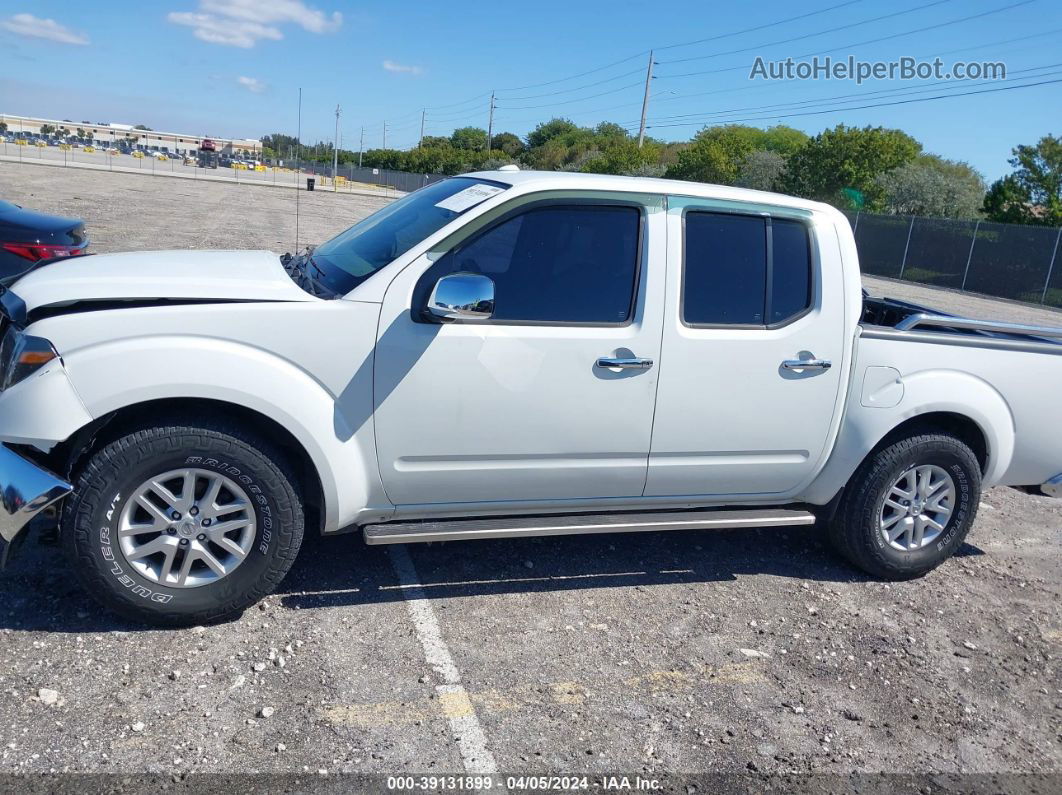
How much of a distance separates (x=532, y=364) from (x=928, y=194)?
4599cm

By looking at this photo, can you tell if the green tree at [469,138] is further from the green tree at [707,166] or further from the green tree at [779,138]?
the green tree at [707,166]

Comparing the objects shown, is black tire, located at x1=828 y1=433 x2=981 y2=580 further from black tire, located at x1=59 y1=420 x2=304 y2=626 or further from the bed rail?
black tire, located at x1=59 y1=420 x2=304 y2=626

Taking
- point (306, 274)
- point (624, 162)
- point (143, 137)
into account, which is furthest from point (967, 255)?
point (143, 137)

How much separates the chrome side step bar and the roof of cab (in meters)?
1.57

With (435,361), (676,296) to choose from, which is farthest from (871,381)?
(435,361)

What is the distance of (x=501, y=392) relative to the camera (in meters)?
4.03

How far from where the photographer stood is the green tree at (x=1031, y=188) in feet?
115

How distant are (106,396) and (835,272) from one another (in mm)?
3485

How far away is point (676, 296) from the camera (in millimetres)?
4312

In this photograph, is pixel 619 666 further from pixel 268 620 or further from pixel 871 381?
pixel 871 381

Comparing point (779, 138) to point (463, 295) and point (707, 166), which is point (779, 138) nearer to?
point (707, 166)

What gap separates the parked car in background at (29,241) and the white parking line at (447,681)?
4.66 m

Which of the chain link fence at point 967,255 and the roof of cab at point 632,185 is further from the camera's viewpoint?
the chain link fence at point 967,255

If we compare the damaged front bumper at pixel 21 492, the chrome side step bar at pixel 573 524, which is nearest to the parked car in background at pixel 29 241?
the damaged front bumper at pixel 21 492
